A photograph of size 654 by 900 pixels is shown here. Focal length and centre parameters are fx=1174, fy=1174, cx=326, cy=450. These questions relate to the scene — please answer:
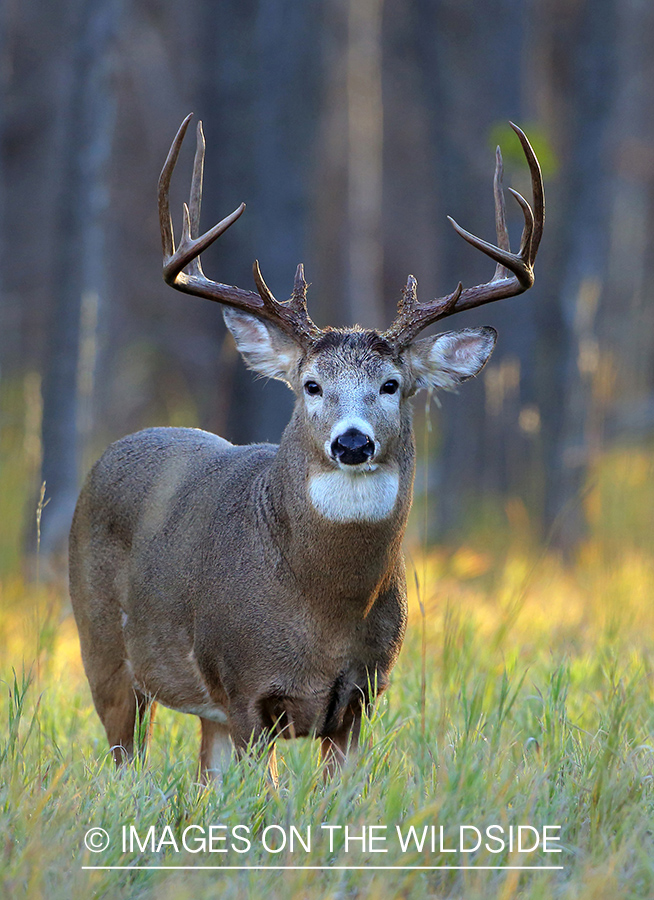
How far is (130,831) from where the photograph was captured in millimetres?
3277

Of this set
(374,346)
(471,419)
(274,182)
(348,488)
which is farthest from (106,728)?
(471,419)

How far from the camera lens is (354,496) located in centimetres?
421

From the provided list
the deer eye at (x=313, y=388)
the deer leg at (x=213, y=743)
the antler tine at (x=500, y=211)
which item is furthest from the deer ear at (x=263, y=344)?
the deer leg at (x=213, y=743)

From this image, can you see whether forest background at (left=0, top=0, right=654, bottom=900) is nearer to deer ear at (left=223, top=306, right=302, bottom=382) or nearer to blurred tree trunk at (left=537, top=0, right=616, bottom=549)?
blurred tree trunk at (left=537, top=0, right=616, bottom=549)

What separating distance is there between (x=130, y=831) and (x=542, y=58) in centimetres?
1208

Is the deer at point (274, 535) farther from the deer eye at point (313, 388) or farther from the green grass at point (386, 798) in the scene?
the green grass at point (386, 798)

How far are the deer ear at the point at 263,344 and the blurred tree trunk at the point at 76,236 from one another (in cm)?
320

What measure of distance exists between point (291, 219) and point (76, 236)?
2361 millimetres
